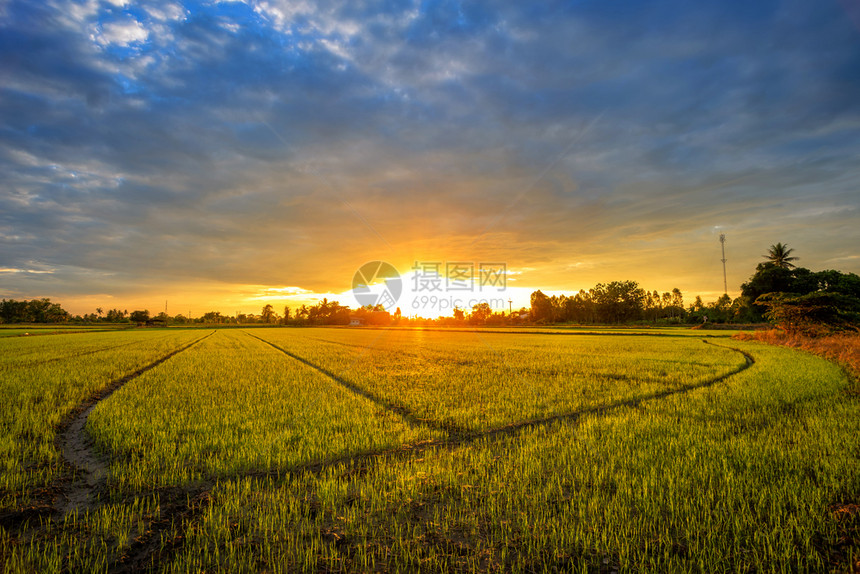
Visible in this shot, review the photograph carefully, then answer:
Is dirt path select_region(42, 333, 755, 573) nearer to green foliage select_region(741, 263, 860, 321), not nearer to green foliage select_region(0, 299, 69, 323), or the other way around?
green foliage select_region(741, 263, 860, 321)

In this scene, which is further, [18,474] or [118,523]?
[18,474]

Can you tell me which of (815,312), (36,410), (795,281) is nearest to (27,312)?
(36,410)

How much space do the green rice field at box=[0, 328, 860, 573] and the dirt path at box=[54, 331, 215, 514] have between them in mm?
41

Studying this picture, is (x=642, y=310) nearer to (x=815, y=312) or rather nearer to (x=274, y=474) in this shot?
(x=815, y=312)

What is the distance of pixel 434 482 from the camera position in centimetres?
517

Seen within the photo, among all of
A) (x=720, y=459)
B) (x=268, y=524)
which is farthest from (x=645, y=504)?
(x=268, y=524)

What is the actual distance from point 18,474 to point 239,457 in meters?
3.06

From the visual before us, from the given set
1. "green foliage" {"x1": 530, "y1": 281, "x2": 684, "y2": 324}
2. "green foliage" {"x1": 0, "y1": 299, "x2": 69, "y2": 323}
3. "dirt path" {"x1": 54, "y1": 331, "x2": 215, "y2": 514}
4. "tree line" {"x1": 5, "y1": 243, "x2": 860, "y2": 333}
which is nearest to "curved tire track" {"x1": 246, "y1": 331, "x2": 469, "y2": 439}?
"dirt path" {"x1": 54, "y1": 331, "x2": 215, "y2": 514}

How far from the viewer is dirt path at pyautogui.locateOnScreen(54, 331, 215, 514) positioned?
15.8ft

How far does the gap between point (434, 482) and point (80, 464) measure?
5.93 m

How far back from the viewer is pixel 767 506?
436cm

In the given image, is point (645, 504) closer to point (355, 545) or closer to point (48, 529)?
point (355, 545)

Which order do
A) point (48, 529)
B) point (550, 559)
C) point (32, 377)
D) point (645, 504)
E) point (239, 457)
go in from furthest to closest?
point (32, 377), point (239, 457), point (645, 504), point (48, 529), point (550, 559)

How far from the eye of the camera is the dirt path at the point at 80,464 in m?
4.82
